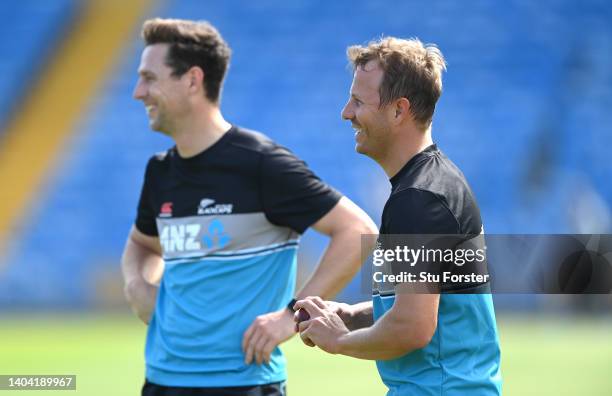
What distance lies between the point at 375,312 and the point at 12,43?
16731 mm

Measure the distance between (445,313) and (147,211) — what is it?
6.90ft

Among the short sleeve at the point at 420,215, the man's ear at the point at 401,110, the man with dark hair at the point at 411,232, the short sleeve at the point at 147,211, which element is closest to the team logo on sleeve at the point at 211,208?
the short sleeve at the point at 147,211

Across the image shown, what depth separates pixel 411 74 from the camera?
11.0 ft

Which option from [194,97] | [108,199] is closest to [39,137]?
[108,199]

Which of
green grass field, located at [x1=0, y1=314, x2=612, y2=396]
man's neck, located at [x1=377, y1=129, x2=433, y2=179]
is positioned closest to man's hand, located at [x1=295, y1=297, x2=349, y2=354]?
man's neck, located at [x1=377, y1=129, x2=433, y2=179]

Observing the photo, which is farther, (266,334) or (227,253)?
(227,253)

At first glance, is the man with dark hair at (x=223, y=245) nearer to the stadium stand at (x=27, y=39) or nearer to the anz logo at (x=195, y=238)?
the anz logo at (x=195, y=238)

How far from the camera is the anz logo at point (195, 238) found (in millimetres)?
4422

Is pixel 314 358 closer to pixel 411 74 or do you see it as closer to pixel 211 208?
pixel 211 208

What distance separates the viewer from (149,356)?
14.7ft

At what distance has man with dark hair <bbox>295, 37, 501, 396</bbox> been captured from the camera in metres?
3.05

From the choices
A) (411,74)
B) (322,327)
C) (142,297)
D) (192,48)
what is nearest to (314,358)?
(142,297)

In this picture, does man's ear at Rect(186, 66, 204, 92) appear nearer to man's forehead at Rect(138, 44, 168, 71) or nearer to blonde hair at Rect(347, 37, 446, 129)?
man's forehead at Rect(138, 44, 168, 71)

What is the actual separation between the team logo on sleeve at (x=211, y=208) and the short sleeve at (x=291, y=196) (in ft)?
0.55
